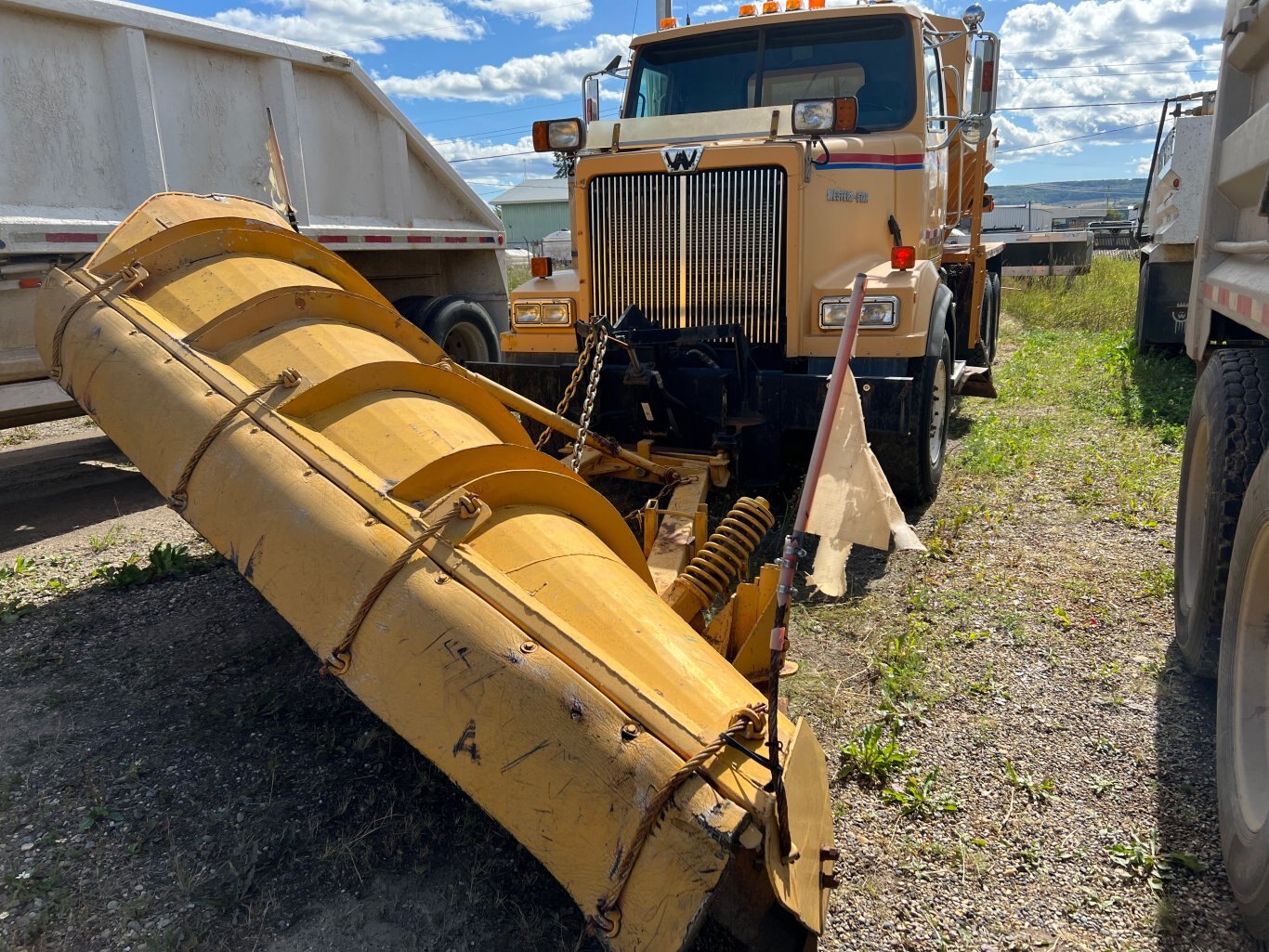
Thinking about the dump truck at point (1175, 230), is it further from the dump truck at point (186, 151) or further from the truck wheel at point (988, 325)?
the dump truck at point (186, 151)

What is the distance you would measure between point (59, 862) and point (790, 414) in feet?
11.6

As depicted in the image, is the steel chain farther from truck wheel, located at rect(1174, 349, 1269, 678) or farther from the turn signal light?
truck wheel, located at rect(1174, 349, 1269, 678)

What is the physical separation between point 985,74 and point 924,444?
2.62 metres

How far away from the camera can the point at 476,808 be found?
9.11ft

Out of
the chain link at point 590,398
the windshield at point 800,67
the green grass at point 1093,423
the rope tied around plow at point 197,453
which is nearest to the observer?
the rope tied around plow at point 197,453

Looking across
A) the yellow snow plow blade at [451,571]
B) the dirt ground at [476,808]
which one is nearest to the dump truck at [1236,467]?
the dirt ground at [476,808]

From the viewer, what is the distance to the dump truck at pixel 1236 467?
7.52 feet

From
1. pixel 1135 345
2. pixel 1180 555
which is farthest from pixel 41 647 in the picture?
pixel 1135 345

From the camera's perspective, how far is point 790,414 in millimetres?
4707

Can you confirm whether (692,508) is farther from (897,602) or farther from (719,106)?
(719,106)

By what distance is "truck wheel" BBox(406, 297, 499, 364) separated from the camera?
728cm

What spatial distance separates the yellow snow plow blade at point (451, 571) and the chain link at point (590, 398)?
0.75 meters

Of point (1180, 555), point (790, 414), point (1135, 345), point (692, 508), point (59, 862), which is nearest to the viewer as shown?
point (59, 862)

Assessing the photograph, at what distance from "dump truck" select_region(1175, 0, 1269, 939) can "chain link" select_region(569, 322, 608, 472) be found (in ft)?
7.14
